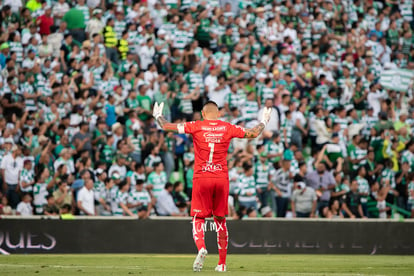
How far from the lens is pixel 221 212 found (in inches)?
481

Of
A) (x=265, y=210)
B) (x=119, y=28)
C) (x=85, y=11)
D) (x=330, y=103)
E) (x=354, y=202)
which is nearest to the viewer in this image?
(x=265, y=210)

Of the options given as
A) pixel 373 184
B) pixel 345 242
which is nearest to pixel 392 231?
pixel 345 242

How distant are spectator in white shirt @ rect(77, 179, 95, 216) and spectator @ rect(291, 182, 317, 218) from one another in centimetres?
546

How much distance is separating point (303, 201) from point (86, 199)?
5.81 metres

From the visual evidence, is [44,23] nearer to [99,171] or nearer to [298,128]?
[99,171]

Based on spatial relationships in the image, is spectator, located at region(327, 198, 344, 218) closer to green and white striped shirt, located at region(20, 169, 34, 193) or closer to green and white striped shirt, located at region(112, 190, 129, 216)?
green and white striped shirt, located at region(112, 190, 129, 216)

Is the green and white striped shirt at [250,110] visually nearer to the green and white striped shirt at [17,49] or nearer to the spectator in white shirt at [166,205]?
the spectator in white shirt at [166,205]

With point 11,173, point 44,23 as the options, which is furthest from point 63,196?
point 44,23

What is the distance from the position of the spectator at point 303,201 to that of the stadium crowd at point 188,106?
34 mm

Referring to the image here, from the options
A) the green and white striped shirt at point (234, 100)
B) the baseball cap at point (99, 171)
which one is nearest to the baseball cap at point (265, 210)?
the green and white striped shirt at point (234, 100)

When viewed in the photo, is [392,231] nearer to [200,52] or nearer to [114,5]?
[200,52]

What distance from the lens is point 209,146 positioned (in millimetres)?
12273

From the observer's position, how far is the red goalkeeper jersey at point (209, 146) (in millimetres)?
12234

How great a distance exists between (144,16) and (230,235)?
778cm
